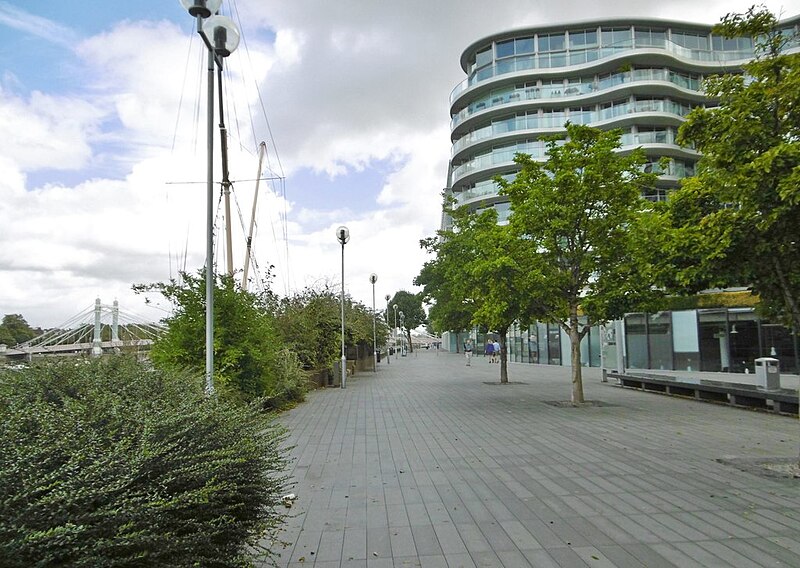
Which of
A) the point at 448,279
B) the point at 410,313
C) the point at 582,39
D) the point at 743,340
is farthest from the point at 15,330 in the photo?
the point at 410,313

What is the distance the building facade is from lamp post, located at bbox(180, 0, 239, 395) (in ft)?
114

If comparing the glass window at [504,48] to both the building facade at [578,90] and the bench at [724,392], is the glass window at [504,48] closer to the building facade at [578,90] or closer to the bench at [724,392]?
the building facade at [578,90]

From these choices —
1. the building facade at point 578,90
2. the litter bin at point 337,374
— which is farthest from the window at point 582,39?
the litter bin at point 337,374

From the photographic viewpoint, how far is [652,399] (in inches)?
640

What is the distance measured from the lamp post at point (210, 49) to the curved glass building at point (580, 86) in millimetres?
39994

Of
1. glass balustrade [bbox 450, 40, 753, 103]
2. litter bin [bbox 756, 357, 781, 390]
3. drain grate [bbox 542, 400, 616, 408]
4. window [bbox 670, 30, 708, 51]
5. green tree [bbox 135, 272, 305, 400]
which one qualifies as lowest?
drain grate [bbox 542, 400, 616, 408]

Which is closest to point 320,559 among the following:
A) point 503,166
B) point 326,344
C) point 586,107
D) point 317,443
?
point 317,443

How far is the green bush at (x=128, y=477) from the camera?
251 centimetres

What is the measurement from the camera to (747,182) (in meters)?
6.72

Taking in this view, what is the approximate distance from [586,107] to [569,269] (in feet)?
131

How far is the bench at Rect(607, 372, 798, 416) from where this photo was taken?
1268 cm

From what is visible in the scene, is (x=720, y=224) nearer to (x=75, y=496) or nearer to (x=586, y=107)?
(x=75, y=496)

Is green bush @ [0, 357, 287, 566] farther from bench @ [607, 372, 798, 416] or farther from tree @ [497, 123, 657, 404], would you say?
bench @ [607, 372, 798, 416]

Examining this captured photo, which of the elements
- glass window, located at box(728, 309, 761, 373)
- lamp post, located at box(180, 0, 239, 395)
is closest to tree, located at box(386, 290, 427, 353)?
glass window, located at box(728, 309, 761, 373)
